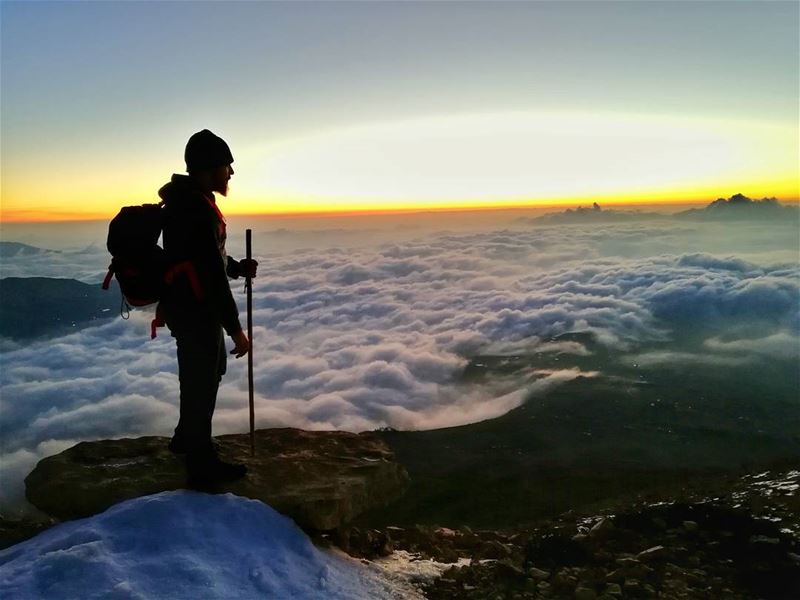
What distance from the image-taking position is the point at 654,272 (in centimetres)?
8431

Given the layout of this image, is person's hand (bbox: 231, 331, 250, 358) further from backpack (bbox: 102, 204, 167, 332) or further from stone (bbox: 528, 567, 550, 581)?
stone (bbox: 528, 567, 550, 581)

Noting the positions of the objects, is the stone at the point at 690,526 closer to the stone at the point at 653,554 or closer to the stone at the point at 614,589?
the stone at the point at 653,554

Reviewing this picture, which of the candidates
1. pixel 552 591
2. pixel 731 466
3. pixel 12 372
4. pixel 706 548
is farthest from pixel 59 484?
pixel 12 372

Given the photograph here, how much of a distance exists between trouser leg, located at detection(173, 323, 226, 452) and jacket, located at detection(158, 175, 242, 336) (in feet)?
0.66

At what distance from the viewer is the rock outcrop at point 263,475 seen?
527 cm

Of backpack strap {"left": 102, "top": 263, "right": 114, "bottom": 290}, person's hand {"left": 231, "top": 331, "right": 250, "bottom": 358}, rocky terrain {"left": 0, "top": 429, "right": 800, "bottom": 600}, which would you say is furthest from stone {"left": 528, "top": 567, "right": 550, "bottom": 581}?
backpack strap {"left": 102, "top": 263, "right": 114, "bottom": 290}

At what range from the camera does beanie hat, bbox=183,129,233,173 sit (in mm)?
4539

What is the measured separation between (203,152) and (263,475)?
9.64 ft

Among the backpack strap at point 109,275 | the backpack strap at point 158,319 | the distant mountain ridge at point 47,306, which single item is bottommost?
the distant mountain ridge at point 47,306

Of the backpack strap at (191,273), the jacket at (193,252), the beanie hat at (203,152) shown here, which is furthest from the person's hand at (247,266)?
the beanie hat at (203,152)

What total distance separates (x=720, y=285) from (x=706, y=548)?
244 ft

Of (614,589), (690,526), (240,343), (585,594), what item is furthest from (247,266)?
(690,526)

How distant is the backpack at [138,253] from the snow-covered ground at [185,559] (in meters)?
1.68

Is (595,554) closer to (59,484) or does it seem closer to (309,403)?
(59,484)
